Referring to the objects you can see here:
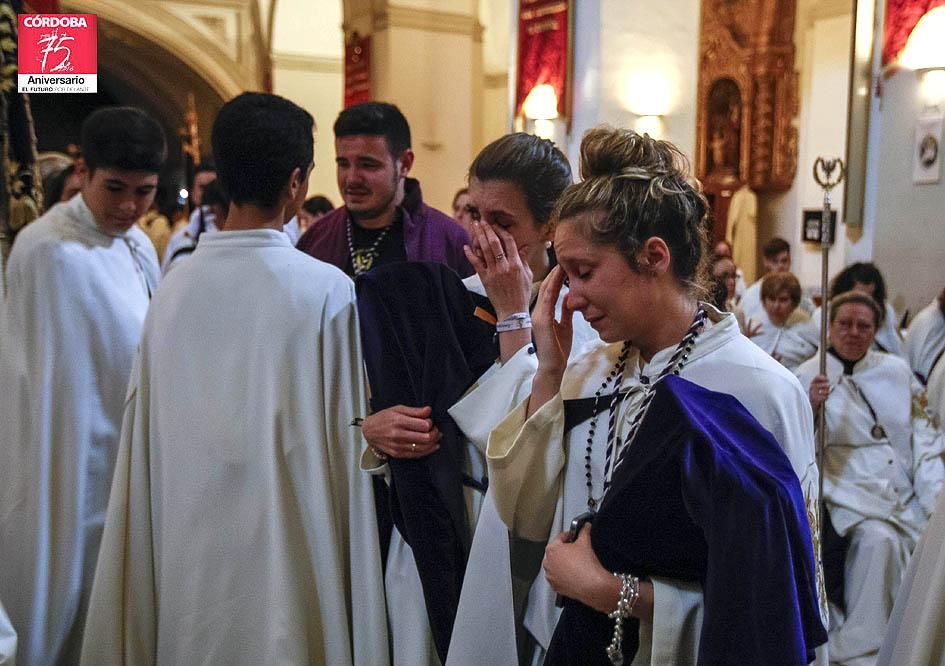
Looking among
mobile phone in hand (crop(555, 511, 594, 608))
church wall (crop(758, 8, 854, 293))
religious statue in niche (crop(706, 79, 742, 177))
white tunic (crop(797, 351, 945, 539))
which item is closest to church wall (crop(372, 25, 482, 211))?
religious statue in niche (crop(706, 79, 742, 177))

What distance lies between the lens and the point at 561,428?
1837 mm

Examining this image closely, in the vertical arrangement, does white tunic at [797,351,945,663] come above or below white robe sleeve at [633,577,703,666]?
below

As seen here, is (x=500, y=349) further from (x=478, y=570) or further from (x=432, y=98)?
(x=432, y=98)

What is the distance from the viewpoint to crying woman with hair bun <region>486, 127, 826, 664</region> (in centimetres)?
130

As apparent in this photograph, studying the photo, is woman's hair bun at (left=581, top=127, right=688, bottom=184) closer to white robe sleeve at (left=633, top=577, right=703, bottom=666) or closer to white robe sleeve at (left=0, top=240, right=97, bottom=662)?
white robe sleeve at (left=633, top=577, right=703, bottom=666)

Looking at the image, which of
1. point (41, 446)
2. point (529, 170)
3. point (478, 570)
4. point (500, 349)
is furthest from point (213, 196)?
point (478, 570)

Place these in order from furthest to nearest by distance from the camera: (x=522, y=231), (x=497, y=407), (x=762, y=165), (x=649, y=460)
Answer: (x=762, y=165)
(x=522, y=231)
(x=497, y=407)
(x=649, y=460)

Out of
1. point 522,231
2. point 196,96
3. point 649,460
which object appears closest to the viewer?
point 649,460

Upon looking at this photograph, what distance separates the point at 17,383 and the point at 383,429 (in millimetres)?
1465

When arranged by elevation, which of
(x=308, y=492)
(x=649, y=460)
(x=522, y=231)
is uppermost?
(x=522, y=231)

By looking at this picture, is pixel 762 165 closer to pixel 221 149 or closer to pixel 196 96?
pixel 196 96

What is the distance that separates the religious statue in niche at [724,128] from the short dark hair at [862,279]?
6.49 metres

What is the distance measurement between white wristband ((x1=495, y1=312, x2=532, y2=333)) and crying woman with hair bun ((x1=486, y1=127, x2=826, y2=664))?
157 mm

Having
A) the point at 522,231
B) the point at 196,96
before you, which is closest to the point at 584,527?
the point at 522,231
